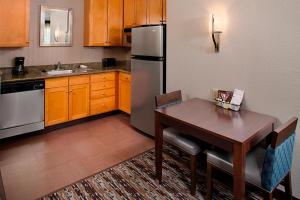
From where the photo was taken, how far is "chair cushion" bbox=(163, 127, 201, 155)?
2.07 m

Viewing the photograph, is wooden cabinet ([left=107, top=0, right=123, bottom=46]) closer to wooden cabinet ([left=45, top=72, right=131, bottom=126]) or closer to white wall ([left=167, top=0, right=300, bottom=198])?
wooden cabinet ([left=45, top=72, right=131, bottom=126])

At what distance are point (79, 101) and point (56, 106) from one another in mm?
399

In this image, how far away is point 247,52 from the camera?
2170 millimetres

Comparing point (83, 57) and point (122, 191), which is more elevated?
point (83, 57)

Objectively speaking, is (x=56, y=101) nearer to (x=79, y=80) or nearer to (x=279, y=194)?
(x=79, y=80)

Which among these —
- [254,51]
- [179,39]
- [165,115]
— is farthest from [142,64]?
[254,51]

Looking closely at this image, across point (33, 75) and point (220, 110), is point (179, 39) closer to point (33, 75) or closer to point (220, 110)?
point (220, 110)

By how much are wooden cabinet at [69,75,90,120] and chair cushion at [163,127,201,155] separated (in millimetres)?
1943

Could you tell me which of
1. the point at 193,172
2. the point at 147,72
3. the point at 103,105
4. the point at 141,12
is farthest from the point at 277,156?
the point at 103,105

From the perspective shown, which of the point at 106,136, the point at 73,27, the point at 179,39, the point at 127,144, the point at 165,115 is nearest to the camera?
the point at 165,115

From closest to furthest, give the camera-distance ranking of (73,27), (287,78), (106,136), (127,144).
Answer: (287,78), (127,144), (106,136), (73,27)

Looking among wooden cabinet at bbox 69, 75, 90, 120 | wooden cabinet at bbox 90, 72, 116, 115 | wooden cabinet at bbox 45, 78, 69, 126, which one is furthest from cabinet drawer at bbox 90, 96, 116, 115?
wooden cabinet at bbox 45, 78, 69, 126

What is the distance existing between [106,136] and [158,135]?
1.45 meters

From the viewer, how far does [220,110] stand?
220cm
